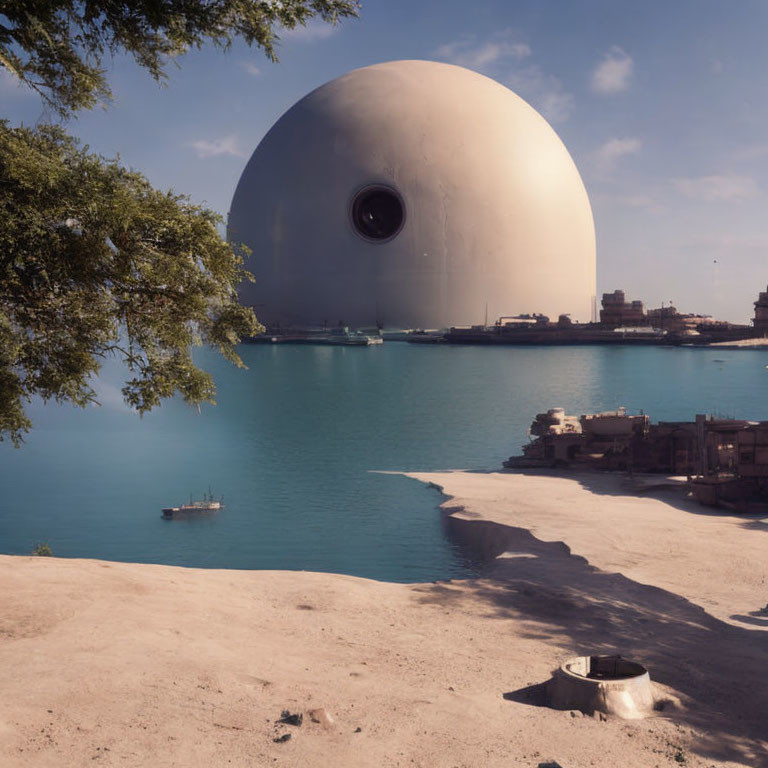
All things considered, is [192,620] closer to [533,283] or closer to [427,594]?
[427,594]

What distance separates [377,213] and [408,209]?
3134mm

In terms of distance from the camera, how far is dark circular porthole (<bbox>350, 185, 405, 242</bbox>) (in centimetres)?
6488

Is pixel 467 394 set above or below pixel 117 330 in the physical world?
below

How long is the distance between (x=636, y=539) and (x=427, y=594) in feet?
13.5

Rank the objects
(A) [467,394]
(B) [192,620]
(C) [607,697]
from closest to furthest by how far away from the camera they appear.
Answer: (C) [607,697]
(B) [192,620]
(A) [467,394]

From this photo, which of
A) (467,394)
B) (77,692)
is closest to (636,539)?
(77,692)

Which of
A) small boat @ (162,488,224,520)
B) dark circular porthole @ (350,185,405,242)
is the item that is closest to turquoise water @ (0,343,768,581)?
small boat @ (162,488,224,520)

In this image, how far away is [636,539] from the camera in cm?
1301

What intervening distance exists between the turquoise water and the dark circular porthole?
11.7 m

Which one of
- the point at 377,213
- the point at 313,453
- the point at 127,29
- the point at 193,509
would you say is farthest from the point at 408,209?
the point at 127,29

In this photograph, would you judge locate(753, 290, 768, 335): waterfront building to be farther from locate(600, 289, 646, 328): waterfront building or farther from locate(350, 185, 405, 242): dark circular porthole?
locate(350, 185, 405, 242): dark circular porthole

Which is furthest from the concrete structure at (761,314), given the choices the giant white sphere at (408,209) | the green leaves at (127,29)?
the green leaves at (127,29)

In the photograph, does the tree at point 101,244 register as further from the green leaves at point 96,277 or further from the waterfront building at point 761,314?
the waterfront building at point 761,314

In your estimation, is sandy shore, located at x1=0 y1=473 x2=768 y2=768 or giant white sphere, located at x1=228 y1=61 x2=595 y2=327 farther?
giant white sphere, located at x1=228 y1=61 x2=595 y2=327
